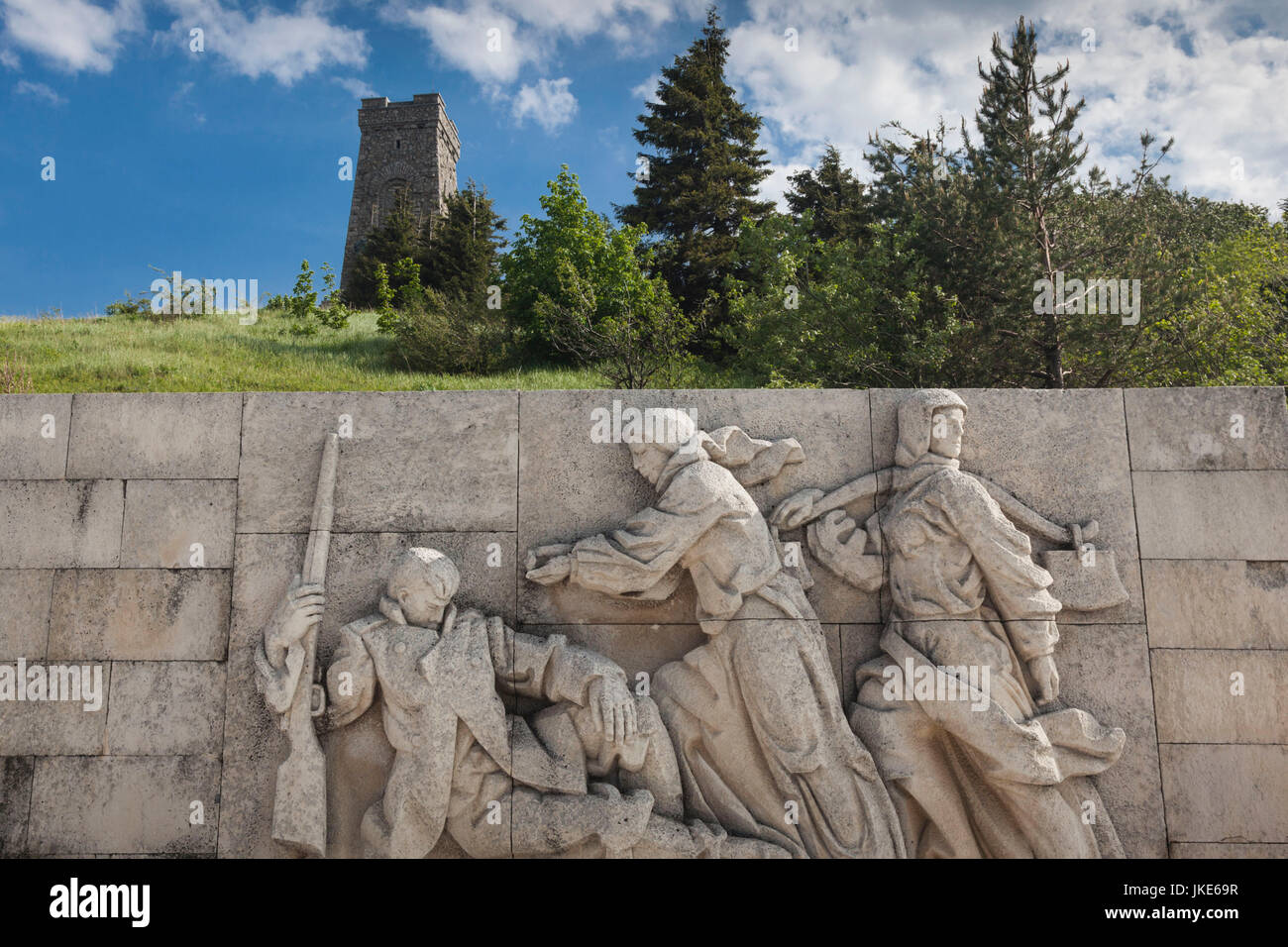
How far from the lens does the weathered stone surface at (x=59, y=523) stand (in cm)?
632

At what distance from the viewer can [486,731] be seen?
5.55 m

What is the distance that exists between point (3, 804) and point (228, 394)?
3130 mm

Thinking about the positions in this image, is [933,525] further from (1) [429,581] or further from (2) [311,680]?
(2) [311,680]

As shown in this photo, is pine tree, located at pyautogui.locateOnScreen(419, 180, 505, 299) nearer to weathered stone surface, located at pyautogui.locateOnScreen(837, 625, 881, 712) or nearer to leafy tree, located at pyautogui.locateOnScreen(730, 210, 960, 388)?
leafy tree, located at pyautogui.locateOnScreen(730, 210, 960, 388)

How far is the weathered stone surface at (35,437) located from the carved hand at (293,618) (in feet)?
7.02

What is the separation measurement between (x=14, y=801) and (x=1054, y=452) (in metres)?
7.68

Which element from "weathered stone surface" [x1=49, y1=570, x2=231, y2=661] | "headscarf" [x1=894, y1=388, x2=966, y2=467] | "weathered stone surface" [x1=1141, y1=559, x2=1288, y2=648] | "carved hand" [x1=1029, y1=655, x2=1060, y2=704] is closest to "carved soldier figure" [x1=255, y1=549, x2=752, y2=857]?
"weathered stone surface" [x1=49, y1=570, x2=231, y2=661]

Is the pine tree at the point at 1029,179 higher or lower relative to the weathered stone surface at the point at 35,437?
higher

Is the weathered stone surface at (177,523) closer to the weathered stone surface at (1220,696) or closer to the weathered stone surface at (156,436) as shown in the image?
the weathered stone surface at (156,436)

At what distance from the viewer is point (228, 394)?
21.4ft

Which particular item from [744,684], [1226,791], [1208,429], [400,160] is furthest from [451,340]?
[400,160]

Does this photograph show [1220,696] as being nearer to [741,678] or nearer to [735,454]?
[741,678]

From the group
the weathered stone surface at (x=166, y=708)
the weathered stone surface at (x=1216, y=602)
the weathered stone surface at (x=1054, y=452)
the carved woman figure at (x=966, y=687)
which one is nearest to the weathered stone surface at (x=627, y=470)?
the carved woman figure at (x=966, y=687)
